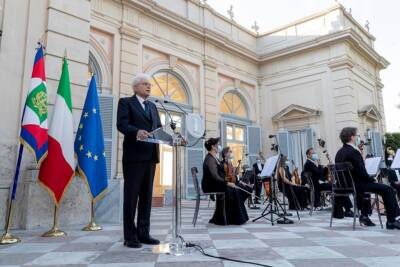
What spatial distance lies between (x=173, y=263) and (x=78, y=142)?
2.61m

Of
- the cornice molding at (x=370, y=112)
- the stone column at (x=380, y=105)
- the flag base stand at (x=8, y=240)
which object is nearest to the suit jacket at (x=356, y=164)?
the flag base stand at (x=8, y=240)

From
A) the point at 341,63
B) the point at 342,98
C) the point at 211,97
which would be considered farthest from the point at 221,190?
the point at 341,63

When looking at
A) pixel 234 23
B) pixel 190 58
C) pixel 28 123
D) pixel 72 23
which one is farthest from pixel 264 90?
pixel 28 123

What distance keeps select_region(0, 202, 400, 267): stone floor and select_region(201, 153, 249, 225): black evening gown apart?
2.47ft

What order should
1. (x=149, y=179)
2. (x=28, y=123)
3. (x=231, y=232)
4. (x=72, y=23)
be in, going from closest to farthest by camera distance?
(x=149, y=179) < (x=28, y=123) < (x=231, y=232) < (x=72, y=23)

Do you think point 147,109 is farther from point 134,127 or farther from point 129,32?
point 129,32

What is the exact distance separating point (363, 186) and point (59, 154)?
3859mm

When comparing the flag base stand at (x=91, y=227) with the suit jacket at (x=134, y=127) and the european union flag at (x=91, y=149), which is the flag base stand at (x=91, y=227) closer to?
the european union flag at (x=91, y=149)

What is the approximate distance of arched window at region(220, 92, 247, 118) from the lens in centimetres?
1330

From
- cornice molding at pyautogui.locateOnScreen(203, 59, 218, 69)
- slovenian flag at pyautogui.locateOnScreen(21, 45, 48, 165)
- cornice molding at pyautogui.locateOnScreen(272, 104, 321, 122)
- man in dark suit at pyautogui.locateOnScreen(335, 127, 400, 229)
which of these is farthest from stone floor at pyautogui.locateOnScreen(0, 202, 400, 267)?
cornice molding at pyautogui.locateOnScreen(272, 104, 321, 122)

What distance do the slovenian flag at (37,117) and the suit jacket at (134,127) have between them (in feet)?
3.99

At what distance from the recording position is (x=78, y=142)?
Result: 4.36m

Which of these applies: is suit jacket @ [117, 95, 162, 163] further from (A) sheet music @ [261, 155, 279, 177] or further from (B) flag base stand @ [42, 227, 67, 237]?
(A) sheet music @ [261, 155, 279, 177]

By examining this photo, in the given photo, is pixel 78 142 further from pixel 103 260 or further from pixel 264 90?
pixel 264 90
